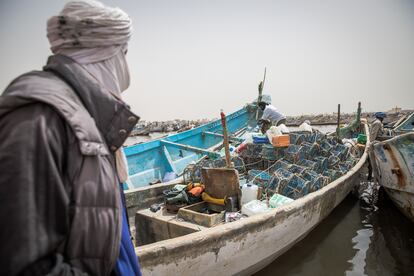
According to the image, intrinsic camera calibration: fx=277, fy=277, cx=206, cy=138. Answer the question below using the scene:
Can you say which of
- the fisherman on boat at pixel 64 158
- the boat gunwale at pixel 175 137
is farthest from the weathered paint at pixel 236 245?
the boat gunwale at pixel 175 137

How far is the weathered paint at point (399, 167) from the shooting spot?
484 centimetres

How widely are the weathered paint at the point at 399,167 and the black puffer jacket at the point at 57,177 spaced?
527 cm

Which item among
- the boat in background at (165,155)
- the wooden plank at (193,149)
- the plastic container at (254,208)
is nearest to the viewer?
the plastic container at (254,208)

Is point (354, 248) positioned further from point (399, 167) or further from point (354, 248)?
point (399, 167)

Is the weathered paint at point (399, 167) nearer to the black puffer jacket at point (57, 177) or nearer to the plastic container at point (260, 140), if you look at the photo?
the plastic container at point (260, 140)

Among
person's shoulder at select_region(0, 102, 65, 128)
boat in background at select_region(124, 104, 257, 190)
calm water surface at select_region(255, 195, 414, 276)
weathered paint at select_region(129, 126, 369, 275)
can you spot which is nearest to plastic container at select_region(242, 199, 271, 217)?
weathered paint at select_region(129, 126, 369, 275)

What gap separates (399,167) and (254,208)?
3211 millimetres

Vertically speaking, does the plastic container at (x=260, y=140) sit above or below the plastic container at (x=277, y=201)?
above

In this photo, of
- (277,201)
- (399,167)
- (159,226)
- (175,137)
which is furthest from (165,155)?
(399,167)

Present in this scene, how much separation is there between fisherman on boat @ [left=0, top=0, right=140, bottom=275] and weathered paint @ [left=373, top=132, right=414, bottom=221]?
5237mm

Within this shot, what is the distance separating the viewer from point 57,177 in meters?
0.80

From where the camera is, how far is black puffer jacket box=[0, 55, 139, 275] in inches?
29.5

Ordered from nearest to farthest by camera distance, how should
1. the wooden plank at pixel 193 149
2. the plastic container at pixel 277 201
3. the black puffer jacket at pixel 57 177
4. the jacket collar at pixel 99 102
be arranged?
1. the black puffer jacket at pixel 57 177
2. the jacket collar at pixel 99 102
3. the plastic container at pixel 277 201
4. the wooden plank at pixel 193 149

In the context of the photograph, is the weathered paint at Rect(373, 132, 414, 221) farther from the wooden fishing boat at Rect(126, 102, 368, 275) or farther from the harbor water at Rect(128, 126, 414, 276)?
the wooden fishing boat at Rect(126, 102, 368, 275)
